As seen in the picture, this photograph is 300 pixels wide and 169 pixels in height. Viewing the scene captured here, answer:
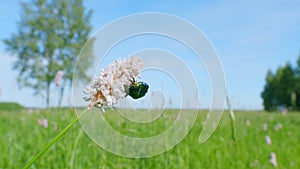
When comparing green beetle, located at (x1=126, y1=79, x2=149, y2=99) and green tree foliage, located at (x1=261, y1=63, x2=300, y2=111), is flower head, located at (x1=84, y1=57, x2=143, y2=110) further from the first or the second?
green tree foliage, located at (x1=261, y1=63, x2=300, y2=111)

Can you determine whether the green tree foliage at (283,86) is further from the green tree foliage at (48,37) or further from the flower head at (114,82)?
the flower head at (114,82)

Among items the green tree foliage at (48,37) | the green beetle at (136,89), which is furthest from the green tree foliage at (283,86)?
the green beetle at (136,89)

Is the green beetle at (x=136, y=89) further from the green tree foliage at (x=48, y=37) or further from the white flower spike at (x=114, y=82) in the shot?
the green tree foliage at (x=48, y=37)

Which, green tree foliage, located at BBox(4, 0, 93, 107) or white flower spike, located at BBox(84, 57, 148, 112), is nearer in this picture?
white flower spike, located at BBox(84, 57, 148, 112)

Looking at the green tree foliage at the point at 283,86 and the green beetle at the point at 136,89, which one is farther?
the green tree foliage at the point at 283,86

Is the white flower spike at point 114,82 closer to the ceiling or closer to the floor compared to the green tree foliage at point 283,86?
closer to the floor

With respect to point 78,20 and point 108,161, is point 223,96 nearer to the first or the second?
point 108,161

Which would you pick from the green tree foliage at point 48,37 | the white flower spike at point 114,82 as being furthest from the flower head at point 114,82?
the green tree foliage at point 48,37

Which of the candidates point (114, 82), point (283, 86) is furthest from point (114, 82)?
point (283, 86)

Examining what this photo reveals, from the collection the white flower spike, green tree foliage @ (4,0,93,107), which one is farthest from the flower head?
green tree foliage @ (4,0,93,107)
